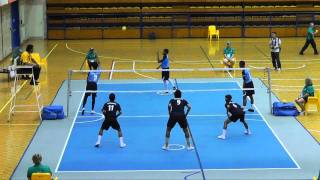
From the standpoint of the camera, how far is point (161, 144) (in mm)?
17188

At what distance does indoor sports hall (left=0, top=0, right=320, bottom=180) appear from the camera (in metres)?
15.7

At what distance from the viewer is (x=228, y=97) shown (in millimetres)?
17203

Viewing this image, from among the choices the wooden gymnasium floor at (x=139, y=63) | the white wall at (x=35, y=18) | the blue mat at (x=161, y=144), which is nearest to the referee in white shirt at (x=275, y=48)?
the wooden gymnasium floor at (x=139, y=63)

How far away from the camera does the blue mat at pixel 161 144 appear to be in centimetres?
1548

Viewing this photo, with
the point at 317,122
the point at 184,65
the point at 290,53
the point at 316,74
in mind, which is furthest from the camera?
the point at 290,53

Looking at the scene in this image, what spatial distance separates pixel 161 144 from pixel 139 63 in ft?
47.0

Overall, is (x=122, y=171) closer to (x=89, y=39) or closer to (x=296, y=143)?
(x=296, y=143)

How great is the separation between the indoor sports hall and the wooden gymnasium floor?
0.19 ft

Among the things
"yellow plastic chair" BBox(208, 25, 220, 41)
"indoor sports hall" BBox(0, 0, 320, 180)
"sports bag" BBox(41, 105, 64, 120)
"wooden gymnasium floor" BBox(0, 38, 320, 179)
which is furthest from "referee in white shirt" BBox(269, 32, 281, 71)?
"yellow plastic chair" BBox(208, 25, 220, 41)

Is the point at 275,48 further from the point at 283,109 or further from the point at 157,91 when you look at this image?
the point at 157,91

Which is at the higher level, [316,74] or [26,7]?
[26,7]

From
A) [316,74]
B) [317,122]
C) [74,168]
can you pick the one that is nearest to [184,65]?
[316,74]

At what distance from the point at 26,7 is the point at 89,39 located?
4.71 m

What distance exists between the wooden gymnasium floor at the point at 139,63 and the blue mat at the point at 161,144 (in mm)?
1547
